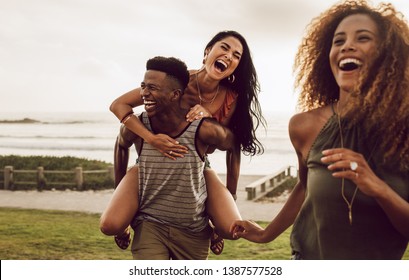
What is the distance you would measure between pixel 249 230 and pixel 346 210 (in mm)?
483

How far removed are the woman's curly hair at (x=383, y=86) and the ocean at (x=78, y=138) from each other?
11109mm

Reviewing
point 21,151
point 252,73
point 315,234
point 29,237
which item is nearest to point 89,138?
point 21,151

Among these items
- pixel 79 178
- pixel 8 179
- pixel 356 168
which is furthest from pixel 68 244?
pixel 8 179

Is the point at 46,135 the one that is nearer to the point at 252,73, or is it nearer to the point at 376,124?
the point at 252,73

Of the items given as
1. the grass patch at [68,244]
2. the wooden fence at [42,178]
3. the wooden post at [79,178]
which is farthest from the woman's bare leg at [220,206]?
the wooden post at [79,178]

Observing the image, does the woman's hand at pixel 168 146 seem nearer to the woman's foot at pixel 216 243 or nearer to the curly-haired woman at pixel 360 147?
the woman's foot at pixel 216 243

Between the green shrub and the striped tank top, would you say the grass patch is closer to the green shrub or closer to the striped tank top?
the striped tank top

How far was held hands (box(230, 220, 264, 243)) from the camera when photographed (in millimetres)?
1860

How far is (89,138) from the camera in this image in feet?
52.3

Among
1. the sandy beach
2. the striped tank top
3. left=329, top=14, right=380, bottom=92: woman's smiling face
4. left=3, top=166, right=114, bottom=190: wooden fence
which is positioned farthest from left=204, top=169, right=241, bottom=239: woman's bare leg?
left=3, top=166, right=114, bottom=190: wooden fence

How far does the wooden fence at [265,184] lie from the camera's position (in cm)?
838

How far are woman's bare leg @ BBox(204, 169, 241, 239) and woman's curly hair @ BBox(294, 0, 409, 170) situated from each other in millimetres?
743

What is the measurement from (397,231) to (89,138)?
14.9m

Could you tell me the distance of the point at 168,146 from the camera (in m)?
2.20
